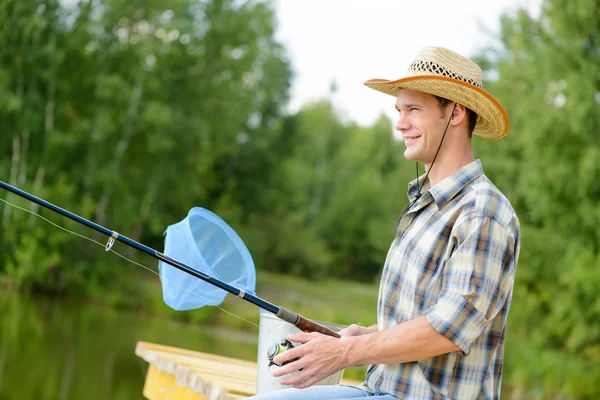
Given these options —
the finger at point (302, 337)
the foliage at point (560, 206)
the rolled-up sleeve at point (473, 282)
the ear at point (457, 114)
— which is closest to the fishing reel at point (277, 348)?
the finger at point (302, 337)

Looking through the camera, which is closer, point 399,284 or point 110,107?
point 399,284

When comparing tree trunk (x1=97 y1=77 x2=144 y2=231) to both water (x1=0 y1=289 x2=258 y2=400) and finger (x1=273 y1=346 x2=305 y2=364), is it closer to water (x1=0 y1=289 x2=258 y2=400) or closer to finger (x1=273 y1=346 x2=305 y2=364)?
water (x1=0 y1=289 x2=258 y2=400)

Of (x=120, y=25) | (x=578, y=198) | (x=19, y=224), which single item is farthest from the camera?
(x=120, y=25)

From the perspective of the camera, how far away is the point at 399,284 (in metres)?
2.15

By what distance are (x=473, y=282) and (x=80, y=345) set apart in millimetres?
9437

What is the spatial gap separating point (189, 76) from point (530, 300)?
9925 mm

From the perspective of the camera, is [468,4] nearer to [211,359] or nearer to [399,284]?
[211,359]

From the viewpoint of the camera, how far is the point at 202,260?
103 inches

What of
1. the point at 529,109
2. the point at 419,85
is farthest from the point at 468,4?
the point at 419,85

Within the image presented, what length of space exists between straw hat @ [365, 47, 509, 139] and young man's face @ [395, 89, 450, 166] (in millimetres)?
41

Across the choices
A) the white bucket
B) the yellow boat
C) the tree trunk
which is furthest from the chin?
the tree trunk

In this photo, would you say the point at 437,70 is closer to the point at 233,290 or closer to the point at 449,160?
the point at 449,160

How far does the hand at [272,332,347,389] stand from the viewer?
204cm

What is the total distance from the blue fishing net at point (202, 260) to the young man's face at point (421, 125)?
73cm
